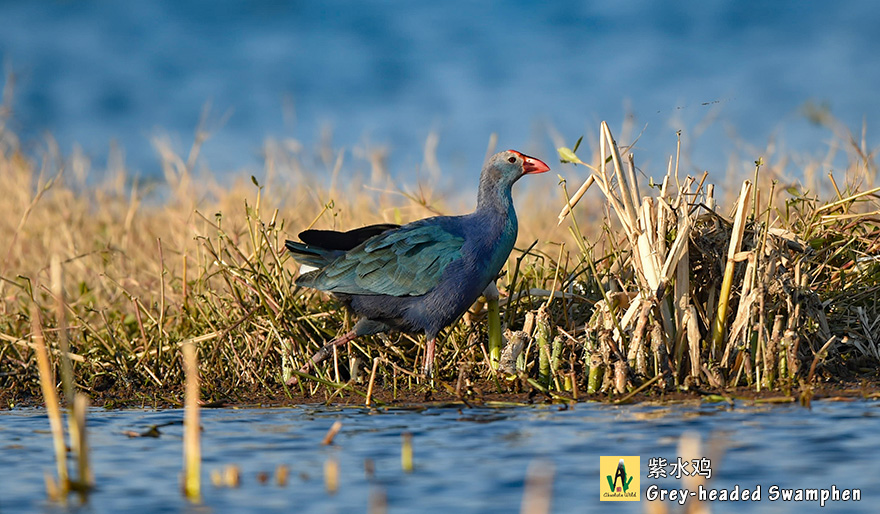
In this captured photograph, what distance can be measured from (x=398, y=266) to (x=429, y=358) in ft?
1.57

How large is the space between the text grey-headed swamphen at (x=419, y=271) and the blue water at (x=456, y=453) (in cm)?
66

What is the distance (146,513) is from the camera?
3.08 meters

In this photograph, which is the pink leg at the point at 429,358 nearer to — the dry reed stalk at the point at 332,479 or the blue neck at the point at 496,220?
the blue neck at the point at 496,220

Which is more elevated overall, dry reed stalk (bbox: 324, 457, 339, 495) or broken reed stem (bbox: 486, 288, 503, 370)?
broken reed stem (bbox: 486, 288, 503, 370)

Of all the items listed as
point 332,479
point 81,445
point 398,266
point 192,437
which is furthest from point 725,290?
point 81,445

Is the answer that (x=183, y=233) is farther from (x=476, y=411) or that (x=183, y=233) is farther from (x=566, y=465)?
(x=566, y=465)

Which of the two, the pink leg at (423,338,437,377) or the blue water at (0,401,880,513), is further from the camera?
the pink leg at (423,338,437,377)

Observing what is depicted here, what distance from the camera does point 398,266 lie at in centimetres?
524

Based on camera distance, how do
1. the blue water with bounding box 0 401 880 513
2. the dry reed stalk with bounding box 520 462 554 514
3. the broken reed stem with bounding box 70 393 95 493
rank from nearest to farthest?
the broken reed stem with bounding box 70 393 95 493 → the dry reed stalk with bounding box 520 462 554 514 → the blue water with bounding box 0 401 880 513

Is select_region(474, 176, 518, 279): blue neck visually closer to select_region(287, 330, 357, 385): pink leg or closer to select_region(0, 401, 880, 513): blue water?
select_region(287, 330, 357, 385): pink leg

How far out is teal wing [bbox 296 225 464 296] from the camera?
17.0ft

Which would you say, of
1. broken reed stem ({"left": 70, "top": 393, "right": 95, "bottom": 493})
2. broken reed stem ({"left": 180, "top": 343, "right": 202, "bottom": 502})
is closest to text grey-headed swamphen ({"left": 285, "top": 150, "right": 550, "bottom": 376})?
broken reed stem ({"left": 180, "top": 343, "right": 202, "bottom": 502})

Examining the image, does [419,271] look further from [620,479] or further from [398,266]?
[620,479]

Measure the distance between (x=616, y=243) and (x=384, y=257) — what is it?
114cm
